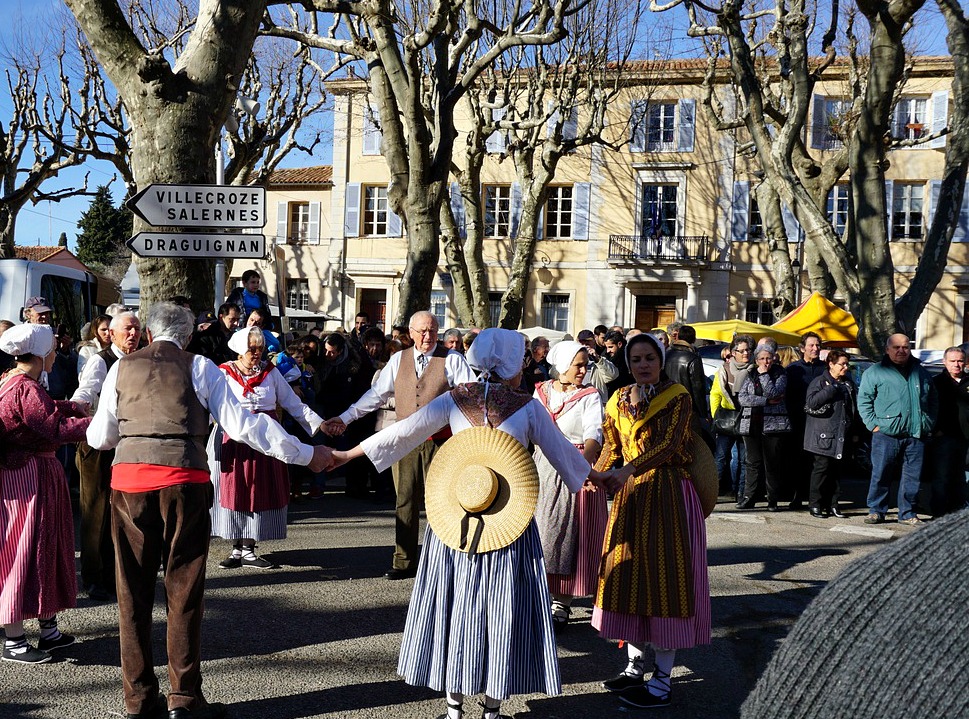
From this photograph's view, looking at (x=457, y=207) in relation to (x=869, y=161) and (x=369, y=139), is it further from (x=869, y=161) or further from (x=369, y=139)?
(x=869, y=161)

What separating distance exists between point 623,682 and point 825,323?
1387cm

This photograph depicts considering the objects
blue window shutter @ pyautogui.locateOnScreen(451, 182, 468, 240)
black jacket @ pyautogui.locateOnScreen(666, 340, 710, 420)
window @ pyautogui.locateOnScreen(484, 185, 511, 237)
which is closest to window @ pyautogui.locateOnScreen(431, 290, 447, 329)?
blue window shutter @ pyautogui.locateOnScreen(451, 182, 468, 240)

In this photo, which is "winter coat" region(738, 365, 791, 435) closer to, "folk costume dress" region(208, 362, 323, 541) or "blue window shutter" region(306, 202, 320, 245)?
"folk costume dress" region(208, 362, 323, 541)

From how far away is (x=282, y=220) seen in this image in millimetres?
40875

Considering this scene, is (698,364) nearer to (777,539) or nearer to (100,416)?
(777,539)

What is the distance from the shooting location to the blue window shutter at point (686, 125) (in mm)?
35156

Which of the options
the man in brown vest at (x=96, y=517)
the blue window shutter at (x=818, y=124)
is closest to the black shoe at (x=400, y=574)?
the man in brown vest at (x=96, y=517)

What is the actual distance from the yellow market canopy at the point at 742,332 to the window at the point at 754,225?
1780cm

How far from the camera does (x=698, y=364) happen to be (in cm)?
1176

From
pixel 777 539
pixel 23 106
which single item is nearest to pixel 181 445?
pixel 777 539

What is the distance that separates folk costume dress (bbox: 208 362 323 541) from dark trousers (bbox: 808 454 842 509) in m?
6.40

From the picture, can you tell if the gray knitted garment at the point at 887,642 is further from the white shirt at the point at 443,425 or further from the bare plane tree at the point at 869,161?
the bare plane tree at the point at 869,161

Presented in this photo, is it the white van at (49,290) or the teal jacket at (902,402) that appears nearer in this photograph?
the teal jacket at (902,402)

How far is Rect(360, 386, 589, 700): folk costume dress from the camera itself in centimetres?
433
